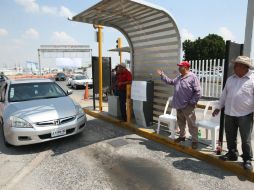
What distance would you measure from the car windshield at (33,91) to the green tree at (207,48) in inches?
1429

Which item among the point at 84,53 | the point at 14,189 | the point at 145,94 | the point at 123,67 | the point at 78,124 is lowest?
the point at 14,189

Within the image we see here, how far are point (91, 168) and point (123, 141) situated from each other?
4.81ft

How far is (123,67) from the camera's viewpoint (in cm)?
642

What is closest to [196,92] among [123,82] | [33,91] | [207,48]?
[123,82]

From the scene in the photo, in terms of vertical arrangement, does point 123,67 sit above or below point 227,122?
above

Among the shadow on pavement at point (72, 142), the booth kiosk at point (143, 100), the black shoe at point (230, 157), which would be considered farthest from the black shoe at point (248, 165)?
the shadow on pavement at point (72, 142)

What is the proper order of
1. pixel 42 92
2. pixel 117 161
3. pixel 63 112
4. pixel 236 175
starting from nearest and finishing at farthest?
pixel 236 175
pixel 117 161
pixel 63 112
pixel 42 92

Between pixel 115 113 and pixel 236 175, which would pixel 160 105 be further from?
pixel 236 175

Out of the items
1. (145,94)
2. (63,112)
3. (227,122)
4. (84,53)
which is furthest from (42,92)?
(84,53)

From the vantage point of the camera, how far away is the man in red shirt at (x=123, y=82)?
634cm

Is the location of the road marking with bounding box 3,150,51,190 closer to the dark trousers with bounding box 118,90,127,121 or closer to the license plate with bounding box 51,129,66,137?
the license plate with bounding box 51,129,66,137

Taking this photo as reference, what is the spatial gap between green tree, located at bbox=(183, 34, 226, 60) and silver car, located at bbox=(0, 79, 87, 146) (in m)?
36.5

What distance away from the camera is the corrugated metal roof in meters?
5.33

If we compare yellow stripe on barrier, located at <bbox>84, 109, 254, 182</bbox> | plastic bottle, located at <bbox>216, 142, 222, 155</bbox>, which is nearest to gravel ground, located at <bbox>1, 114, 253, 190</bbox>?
yellow stripe on barrier, located at <bbox>84, 109, 254, 182</bbox>
